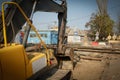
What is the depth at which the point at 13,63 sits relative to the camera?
3979 millimetres

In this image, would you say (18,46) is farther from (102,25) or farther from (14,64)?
(102,25)

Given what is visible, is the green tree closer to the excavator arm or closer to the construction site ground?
the construction site ground

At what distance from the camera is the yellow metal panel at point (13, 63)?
12.4 feet

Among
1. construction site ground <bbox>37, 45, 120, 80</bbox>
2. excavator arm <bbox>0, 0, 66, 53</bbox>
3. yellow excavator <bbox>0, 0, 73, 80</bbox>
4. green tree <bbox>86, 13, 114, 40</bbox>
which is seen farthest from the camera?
green tree <bbox>86, 13, 114, 40</bbox>

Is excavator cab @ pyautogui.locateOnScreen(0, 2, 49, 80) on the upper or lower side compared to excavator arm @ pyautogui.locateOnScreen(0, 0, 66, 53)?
lower

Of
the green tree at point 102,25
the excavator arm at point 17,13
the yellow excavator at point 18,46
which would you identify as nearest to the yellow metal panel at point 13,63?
the yellow excavator at point 18,46

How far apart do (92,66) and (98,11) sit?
24.1 m

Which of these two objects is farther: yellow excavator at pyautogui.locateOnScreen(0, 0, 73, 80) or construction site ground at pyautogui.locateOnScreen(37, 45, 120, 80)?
construction site ground at pyautogui.locateOnScreen(37, 45, 120, 80)

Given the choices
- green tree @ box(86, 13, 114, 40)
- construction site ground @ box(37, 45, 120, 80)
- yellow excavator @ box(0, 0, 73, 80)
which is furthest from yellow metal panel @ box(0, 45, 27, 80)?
green tree @ box(86, 13, 114, 40)

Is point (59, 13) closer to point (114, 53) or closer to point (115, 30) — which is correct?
point (114, 53)

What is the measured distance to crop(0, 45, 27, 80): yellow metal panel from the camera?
3.78 metres

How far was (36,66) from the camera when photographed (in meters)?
5.00

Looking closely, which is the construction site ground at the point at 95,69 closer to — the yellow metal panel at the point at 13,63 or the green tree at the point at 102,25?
the yellow metal panel at the point at 13,63

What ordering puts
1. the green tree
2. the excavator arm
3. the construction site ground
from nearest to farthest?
1. the excavator arm
2. the construction site ground
3. the green tree
